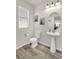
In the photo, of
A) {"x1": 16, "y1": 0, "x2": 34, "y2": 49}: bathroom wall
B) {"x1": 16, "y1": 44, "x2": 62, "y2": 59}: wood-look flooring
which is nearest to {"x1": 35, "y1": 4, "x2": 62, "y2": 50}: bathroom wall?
{"x1": 16, "y1": 0, "x2": 34, "y2": 49}: bathroom wall

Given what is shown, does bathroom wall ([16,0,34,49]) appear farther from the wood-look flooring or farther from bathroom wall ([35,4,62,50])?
the wood-look flooring

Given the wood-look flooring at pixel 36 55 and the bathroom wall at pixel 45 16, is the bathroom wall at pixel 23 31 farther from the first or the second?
the wood-look flooring at pixel 36 55

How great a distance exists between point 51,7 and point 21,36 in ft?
7.11

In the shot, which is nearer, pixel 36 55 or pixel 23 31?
pixel 36 55

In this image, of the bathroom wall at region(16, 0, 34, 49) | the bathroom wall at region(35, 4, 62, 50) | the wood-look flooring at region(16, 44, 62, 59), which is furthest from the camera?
the bathroom wall at region(16, 0, 34, 49)

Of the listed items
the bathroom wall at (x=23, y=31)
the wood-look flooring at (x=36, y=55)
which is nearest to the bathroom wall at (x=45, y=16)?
the bathroom wall at (x=23, y=31)

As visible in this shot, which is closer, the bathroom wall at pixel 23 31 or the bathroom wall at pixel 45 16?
the bathroom wall at pixel 45 16

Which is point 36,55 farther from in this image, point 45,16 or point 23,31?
point 45,16

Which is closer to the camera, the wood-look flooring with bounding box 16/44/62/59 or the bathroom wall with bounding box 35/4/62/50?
the wood-look flooring with bounding box 16/44/62/59

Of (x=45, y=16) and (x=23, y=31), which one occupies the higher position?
(x=45, y=16)

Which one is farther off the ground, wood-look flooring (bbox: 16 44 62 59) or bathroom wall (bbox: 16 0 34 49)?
bathroom wall (bbox: 16 0 34 49)

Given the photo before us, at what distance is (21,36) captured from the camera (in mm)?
4211

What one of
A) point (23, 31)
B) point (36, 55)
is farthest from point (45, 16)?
point (36, 55)
